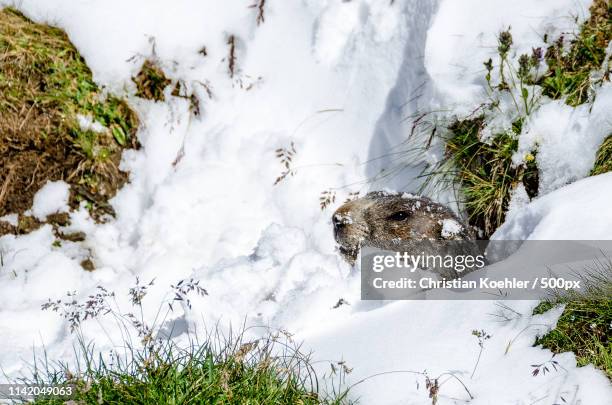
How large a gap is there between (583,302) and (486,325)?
1.42ft

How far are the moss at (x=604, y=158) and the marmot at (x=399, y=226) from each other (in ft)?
2.74

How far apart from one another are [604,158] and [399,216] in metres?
1.26

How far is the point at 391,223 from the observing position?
3.85 m

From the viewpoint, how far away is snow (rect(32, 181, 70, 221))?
4.72 metres

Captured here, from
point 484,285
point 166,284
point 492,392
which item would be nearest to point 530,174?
point 484,285

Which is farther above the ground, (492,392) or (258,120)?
(258,120)

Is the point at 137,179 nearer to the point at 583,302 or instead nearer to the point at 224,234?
the point at 224,234

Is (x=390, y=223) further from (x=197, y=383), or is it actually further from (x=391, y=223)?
(x=197, y=383)

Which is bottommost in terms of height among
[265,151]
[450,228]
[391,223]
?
[450,228]

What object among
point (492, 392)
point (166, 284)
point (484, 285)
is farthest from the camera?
point (166, 284)

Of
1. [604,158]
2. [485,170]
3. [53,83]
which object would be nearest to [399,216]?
[485,170]

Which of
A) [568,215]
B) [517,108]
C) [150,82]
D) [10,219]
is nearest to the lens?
[568,215]

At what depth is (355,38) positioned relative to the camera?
4.73 metres

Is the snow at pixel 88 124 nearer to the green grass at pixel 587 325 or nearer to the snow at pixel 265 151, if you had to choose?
the snow at pixel 265 151
